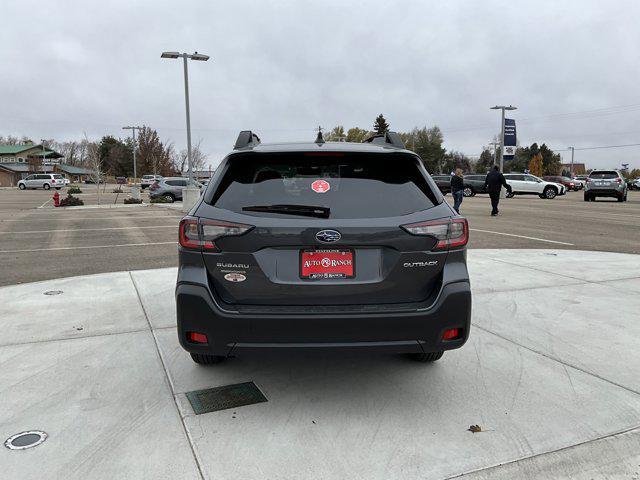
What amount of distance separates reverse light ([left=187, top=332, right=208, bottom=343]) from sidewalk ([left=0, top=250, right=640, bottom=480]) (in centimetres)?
35

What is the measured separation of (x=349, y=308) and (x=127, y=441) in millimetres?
1450

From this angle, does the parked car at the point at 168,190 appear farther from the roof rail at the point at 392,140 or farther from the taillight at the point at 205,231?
the taillight at the point at 205,231

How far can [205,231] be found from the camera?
296 cm

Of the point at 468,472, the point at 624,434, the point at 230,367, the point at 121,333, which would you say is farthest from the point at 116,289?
the point at 624,434

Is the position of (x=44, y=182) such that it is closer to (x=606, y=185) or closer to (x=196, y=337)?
(x=606, y=185)

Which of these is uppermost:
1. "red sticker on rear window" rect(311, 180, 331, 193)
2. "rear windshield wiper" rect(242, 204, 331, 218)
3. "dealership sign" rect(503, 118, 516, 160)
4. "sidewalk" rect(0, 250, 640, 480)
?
"dealership sign" rect(503, 118, 516, 160)

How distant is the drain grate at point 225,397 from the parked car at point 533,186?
3360cm

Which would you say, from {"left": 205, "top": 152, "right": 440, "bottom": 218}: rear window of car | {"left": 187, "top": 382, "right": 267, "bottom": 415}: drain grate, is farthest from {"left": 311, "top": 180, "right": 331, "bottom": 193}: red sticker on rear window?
{"left": 187, "top": 382, "right": 267, "bottom": 415}: drain grate

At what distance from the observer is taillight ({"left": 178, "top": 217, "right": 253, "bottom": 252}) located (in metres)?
2.92

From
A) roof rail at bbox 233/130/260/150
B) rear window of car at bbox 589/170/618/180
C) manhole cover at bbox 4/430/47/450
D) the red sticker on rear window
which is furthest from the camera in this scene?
rear window of car at bbox 589/170/618/180

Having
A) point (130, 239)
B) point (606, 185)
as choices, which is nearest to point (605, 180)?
point (606, 185)

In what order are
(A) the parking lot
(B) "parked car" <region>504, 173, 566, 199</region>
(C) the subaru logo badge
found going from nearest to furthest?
(C) the subaru logo badge → (A) the parking lot → (B) "parked car" <region>504, 173, 566, 199</region>

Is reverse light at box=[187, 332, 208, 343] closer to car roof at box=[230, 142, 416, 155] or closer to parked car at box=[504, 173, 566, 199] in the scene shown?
car roof at box=[230, 142, 416, 155]

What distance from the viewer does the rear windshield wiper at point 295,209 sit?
116 inches
